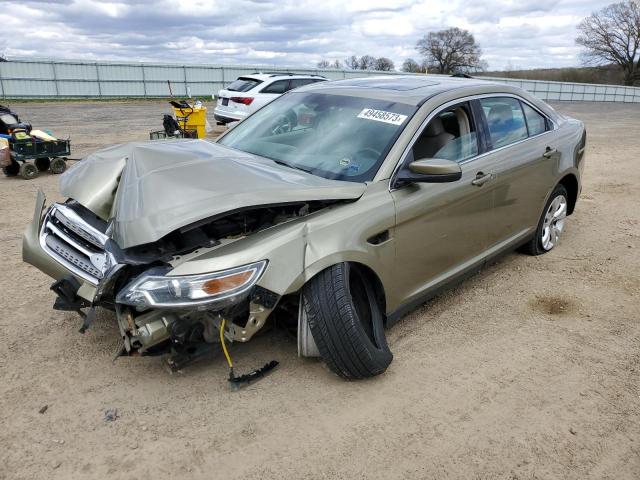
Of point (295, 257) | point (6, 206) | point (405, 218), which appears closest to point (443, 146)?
point (405, 218)

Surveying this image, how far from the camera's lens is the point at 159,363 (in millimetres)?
3311

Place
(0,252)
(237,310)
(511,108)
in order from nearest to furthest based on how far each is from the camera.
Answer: (237,310)
(511,108)
(0,252)

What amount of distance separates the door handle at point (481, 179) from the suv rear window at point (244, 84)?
38.5 ft

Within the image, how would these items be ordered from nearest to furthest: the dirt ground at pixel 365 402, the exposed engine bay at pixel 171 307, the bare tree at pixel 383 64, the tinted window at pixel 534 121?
the dirt ground at pixel 365 402 < the exposed engine bay at pixel 171 307 < the tinted window at pixel 534 121 < the bare tree at pixel 383 64

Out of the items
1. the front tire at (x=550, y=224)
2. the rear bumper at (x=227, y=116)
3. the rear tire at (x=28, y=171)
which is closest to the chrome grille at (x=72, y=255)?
the front tire at (x=550, y=224)

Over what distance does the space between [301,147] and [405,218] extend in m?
0.93

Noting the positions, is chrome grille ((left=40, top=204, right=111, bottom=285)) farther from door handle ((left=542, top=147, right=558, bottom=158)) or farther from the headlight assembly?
door handle ((left=542, top=147, right=558, bottom=158))

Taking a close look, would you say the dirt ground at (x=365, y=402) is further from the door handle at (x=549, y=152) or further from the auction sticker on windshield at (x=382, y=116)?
the auction sticker on windshield at (x=382, y=116)

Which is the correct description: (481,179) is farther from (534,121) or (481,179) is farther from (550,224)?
(550,224)

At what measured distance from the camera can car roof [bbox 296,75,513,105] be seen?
381cm

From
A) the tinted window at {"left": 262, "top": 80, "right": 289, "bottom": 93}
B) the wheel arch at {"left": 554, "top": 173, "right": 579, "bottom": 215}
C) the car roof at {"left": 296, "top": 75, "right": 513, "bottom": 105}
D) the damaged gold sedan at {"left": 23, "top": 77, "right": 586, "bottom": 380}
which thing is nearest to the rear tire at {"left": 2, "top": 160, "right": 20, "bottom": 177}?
the damaged gold sedan at {"left": 23, "top": 77, "right": 586, "bottom": 380}

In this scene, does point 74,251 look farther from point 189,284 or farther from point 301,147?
point 301,147

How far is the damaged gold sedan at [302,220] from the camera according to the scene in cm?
273

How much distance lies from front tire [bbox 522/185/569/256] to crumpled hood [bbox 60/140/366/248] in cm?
262
